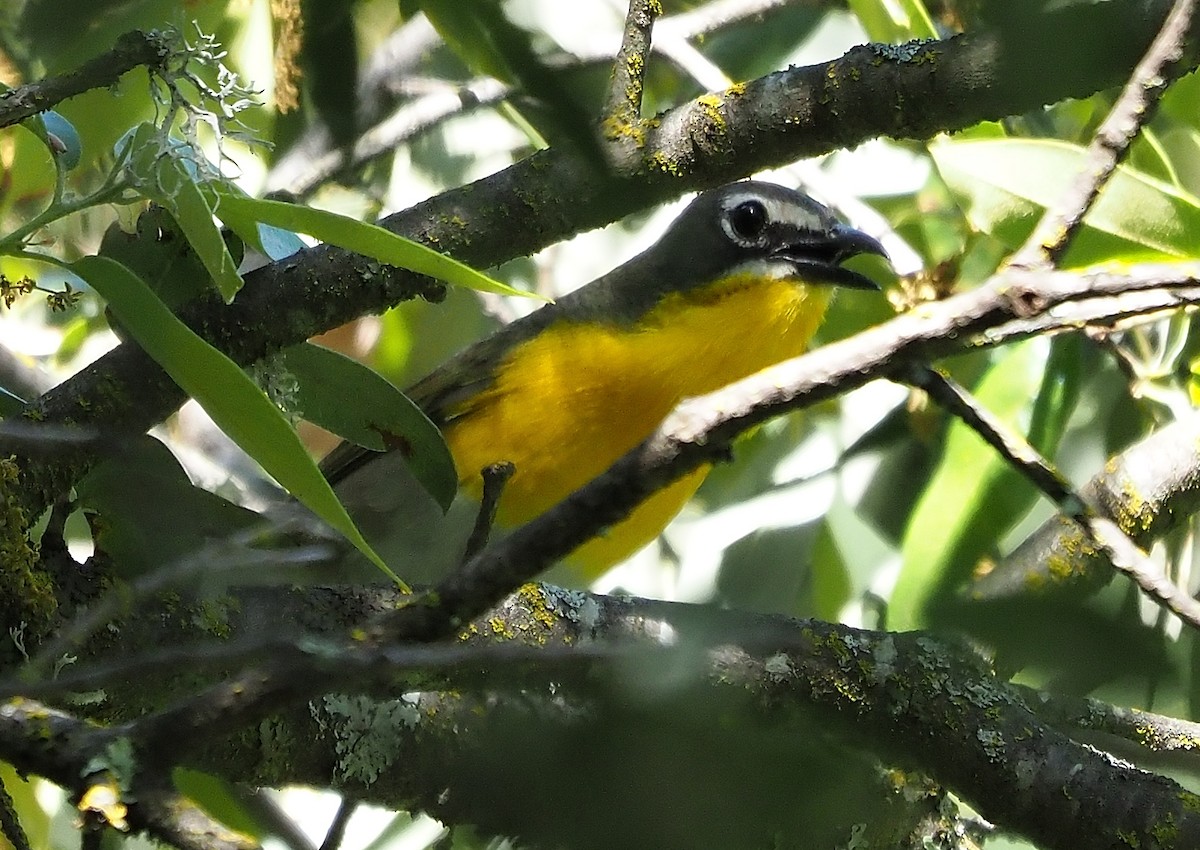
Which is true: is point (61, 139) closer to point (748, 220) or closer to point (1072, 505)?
point (1072, 505)

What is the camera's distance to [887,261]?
339cm

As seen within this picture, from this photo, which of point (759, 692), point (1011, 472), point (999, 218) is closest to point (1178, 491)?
point (1011, 472)

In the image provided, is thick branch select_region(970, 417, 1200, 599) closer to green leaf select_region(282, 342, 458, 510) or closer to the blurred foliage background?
the blurred foliage background

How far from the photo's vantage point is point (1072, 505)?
1339 millimetres

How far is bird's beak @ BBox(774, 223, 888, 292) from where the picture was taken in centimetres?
316

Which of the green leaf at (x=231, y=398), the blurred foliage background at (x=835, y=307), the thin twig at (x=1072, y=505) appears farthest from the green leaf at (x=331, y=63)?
the thin twig at (x=1072, y=505)

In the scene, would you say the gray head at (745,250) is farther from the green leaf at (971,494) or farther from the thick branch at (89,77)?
the thick branch at (89,77)

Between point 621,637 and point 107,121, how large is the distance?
139 centimetres

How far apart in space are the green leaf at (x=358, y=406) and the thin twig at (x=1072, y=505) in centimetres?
94

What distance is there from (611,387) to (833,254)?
2.37 ft

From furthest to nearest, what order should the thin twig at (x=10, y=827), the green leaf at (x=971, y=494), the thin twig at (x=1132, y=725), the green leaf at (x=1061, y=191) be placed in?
1. the green leaf at (x=1061, y=191)
2. the green leaf at (x=971, y=494)
3. the thin twig at (x=1132, y=725)
4. the thin twig at (x=10, y=827)

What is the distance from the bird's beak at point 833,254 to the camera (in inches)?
124

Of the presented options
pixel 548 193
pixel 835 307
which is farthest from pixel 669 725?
pixel 835 307

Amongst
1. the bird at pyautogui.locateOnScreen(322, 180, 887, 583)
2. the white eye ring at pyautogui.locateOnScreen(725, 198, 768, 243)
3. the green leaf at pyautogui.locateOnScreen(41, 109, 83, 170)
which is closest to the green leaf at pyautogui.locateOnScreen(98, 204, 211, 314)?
the green leaf at pyautogui.locateOnScreen(41, 109, 83, 170)
